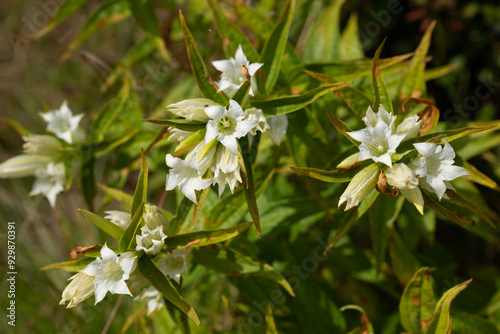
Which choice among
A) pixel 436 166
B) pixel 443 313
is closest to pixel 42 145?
pixel 436 166

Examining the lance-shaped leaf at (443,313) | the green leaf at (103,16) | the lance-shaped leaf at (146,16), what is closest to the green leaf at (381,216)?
the lance-shaped leaf at (443,313)

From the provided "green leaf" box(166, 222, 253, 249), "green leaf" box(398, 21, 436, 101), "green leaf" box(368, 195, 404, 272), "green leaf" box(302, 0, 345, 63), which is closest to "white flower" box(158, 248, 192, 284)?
"green leaf" box(166, 222, 253, 249)

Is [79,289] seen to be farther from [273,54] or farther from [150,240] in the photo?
[273,54]

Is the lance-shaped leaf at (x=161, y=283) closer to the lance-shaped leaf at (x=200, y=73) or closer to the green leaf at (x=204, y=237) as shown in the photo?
the green leaf at (x=204, y=237)

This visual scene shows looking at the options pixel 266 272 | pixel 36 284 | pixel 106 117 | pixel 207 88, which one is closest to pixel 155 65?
pixel 106 117

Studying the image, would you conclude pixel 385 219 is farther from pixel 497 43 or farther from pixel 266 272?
pixel 497 43

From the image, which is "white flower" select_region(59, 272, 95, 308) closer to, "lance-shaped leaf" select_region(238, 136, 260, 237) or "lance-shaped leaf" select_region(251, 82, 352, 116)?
"lance-shaped leaf" select_region(238, 136, 260, 237)
